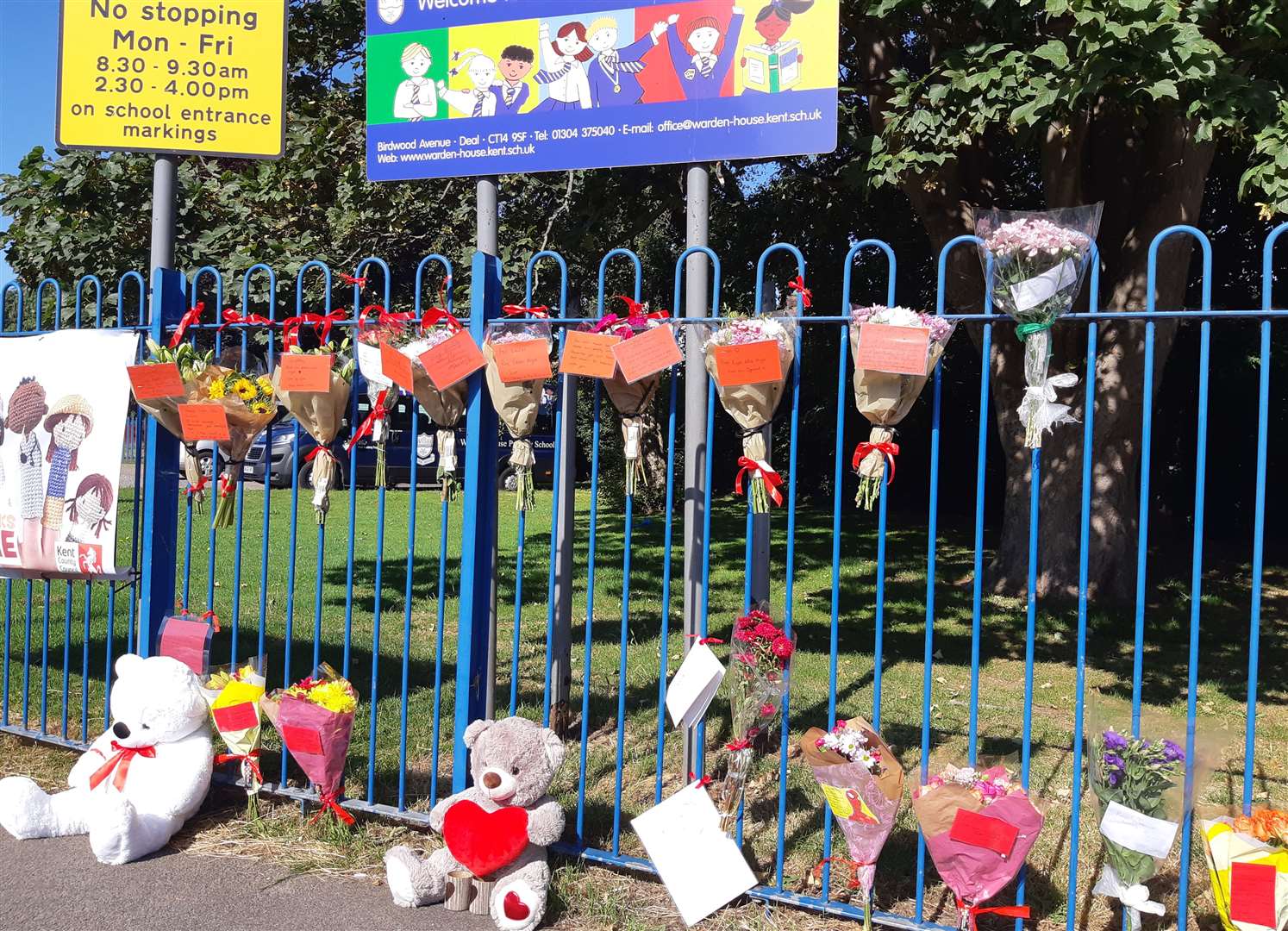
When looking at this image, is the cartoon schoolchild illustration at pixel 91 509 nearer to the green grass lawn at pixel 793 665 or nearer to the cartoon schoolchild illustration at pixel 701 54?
the green grass lawn at pixel 793 665

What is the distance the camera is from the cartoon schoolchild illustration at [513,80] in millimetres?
3939

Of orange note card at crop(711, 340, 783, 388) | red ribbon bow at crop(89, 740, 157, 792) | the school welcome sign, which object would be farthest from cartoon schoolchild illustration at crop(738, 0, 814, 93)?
red ribbon bow at crop(89, 740, 157, 792)

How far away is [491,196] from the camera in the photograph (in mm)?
4117

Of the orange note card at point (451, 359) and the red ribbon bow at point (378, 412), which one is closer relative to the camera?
the orange note card at point (451, 359)

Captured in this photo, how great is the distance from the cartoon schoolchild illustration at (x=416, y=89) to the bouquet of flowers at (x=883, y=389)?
1.90m

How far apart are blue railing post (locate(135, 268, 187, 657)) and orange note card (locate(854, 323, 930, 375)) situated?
2.76m

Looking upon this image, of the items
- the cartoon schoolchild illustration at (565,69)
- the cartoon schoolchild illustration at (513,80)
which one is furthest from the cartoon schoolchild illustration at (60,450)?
the cartoon schoolchild illustration at (565,69)

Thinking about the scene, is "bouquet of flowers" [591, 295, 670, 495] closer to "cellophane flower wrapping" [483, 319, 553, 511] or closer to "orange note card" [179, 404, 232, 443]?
"cellophane flower wrapping" [483, 319, 553, 511]

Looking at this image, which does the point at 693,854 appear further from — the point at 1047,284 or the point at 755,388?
the point at 1047,284

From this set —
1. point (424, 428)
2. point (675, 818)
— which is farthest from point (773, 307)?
point (424, 428)

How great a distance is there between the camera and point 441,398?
12.5 feet

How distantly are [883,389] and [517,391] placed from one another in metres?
1.21

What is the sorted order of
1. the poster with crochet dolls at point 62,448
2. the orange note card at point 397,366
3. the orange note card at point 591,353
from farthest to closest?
the poster with crochet dolls at point 62,448 → the orange note card at point 397,366 → the orange note card at point 591,353

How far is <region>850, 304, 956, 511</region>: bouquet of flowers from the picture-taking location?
313cm
